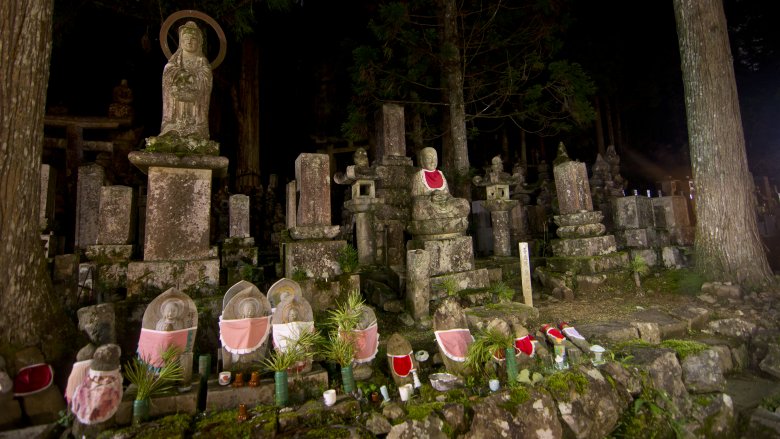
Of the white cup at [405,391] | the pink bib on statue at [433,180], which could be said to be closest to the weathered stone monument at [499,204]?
the pink bib on statue at [433,180]

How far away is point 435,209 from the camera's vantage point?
6.27 m

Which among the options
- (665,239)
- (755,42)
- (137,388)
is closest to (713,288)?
(665,239)

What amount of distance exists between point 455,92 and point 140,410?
9.86 metres

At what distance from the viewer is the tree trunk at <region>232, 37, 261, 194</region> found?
49.1 ft

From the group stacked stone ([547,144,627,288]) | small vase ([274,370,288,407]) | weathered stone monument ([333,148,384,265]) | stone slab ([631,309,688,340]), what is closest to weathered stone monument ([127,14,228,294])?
small vase ([274,370,288,407])

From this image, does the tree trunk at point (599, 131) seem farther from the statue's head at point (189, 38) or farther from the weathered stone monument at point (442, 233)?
the statue's head at point (189, 38)

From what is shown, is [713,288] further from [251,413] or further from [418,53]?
[418,53]

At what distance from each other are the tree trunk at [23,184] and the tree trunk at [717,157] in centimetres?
973

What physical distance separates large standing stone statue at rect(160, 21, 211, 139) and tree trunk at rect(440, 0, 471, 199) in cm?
671

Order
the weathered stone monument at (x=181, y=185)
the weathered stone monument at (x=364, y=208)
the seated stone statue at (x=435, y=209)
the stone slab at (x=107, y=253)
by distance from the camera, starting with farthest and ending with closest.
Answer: the weathered stone monument at (x=364, y=208)
the seated stone statue at (x=435, y=209)
the stone slab at (x=107, y=253)
the weathered stone monument at (x=181, y=185)

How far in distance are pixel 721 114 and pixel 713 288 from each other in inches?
129

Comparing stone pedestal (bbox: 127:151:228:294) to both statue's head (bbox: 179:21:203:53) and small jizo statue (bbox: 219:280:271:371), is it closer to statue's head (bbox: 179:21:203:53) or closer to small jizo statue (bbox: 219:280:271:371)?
small jizo statue (bbox: 219:280:271:371)

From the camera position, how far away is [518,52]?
11.5 m

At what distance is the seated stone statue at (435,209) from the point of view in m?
6.23
